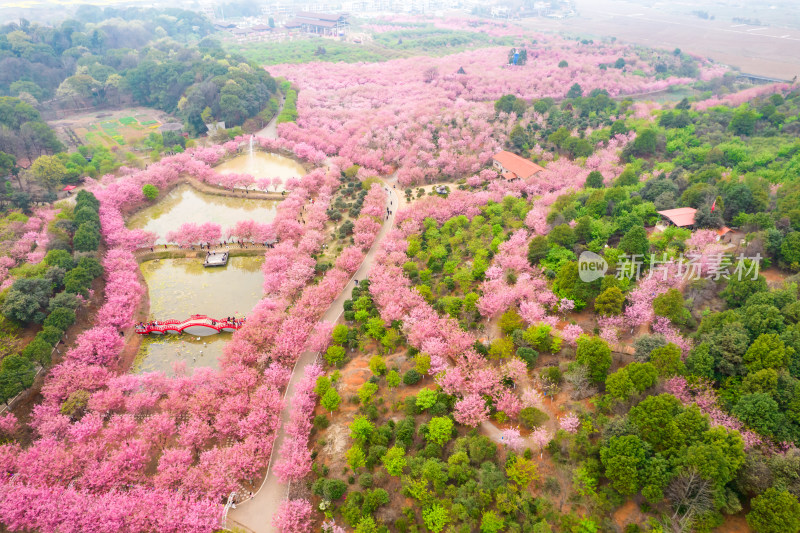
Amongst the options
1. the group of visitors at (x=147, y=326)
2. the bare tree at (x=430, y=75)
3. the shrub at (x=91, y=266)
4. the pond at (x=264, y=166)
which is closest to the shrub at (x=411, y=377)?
the group of visitors at (x=147, y=326)

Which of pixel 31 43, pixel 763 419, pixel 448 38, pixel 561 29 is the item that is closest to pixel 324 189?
pixel 763 419

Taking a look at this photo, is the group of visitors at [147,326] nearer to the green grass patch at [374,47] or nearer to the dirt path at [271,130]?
the dirt path at [271,130]

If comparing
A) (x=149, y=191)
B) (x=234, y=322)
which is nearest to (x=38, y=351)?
(x=234, y=322)

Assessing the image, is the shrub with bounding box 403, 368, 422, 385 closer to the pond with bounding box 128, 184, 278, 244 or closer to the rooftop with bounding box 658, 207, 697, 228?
the rooftop with bounding box 658, 207, 697, 228

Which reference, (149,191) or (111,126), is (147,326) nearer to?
(149,191)

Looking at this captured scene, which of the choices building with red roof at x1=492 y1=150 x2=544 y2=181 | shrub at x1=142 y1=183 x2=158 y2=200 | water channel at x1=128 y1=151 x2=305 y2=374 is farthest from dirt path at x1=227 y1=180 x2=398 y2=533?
building with red roof at x1=492 y1=150 x2=544 y2=181
